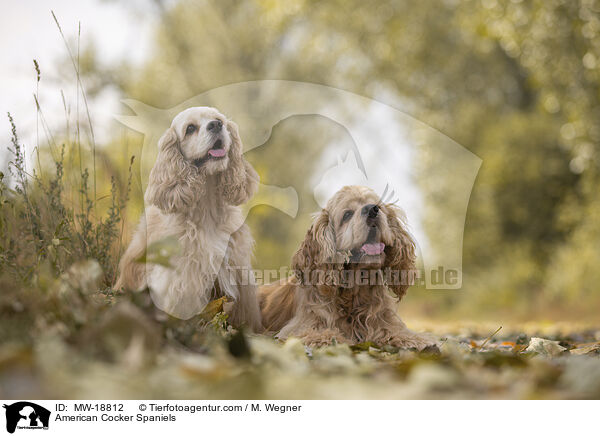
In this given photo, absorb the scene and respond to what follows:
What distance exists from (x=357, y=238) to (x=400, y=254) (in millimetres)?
339

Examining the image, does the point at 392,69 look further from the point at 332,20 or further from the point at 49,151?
the point at 49,151

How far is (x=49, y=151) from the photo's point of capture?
3.61m

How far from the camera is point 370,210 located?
3215 mm

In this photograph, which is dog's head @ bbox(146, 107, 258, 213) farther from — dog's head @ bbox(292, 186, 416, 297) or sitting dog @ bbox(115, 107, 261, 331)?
dog's head @ bbox(292, 186, 416, 297)

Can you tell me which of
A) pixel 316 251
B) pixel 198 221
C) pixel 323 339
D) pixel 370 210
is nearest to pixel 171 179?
pixel 198 221

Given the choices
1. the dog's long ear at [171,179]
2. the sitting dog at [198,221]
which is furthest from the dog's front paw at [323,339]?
the dog's long ear at [171,179]
